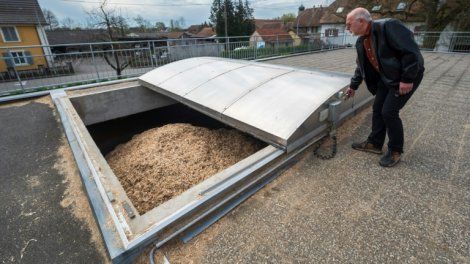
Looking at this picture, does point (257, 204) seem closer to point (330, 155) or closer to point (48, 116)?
point (330, 155)

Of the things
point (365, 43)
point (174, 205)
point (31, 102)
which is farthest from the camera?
point (31, 102)

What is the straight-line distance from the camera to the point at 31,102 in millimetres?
5539

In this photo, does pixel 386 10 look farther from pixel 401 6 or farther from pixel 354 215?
pixel 354 215

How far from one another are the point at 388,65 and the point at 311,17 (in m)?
48.0

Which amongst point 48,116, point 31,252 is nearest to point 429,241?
point 31,252

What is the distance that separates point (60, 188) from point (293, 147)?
261cm

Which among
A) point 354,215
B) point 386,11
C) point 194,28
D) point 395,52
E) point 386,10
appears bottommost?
→ point 354,215

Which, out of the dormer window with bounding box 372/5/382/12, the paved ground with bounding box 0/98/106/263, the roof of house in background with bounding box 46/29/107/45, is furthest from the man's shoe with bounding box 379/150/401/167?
the roof of house in background with bounding box 46/29/107/45

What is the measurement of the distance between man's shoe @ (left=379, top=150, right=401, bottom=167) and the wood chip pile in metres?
1.79

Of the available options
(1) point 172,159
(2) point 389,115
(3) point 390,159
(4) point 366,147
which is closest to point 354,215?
(3) point 390,159

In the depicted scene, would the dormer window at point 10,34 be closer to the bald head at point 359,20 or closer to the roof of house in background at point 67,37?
the roof of house in background at point 67,37

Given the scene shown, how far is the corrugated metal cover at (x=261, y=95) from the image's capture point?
9.92ft

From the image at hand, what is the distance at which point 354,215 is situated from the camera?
6.98 ft

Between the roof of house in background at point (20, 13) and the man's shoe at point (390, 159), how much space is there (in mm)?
30005
